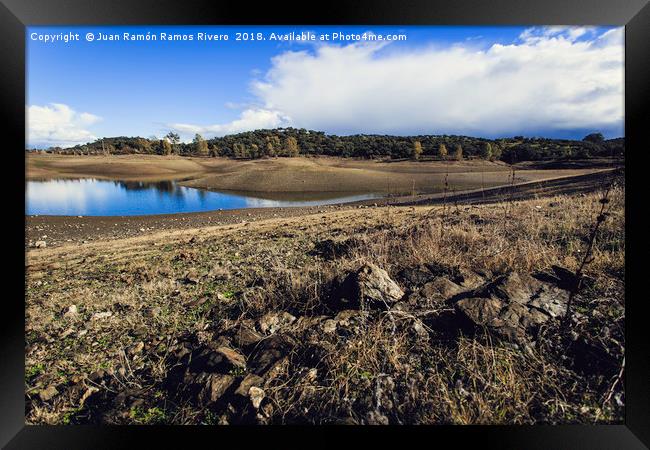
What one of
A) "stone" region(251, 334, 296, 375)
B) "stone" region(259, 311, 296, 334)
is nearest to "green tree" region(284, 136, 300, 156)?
"stone" region(259, 311, 296, 334)

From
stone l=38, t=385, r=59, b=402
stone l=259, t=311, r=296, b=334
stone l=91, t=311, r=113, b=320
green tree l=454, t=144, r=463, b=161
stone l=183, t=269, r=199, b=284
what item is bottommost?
stone l=38, t=385, r=59, b=402

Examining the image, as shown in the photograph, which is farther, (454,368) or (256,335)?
(256,335)

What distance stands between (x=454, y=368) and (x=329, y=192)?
8.61 meters

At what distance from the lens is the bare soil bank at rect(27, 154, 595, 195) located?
640 centimetres

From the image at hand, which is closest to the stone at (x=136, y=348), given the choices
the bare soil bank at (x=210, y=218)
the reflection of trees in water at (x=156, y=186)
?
the bare soil bank at (x=210, y=218)

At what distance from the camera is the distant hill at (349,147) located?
17.7 ft

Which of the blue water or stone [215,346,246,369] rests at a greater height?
the blue water

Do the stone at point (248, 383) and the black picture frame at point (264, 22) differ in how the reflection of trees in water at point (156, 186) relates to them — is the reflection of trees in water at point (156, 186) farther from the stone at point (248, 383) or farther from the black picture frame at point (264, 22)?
the stone at point (248, 383)

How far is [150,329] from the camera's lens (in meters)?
3.26

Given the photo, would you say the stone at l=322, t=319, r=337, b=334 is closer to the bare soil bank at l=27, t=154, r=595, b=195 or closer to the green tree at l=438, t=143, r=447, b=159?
the bare soil bank at l=27, t=154, r=595, b=195

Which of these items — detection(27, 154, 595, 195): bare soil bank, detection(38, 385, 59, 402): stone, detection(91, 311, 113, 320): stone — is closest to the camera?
detection(38, 385, 59, 402): stone

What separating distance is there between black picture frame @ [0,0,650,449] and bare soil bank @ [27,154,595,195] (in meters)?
1.03
